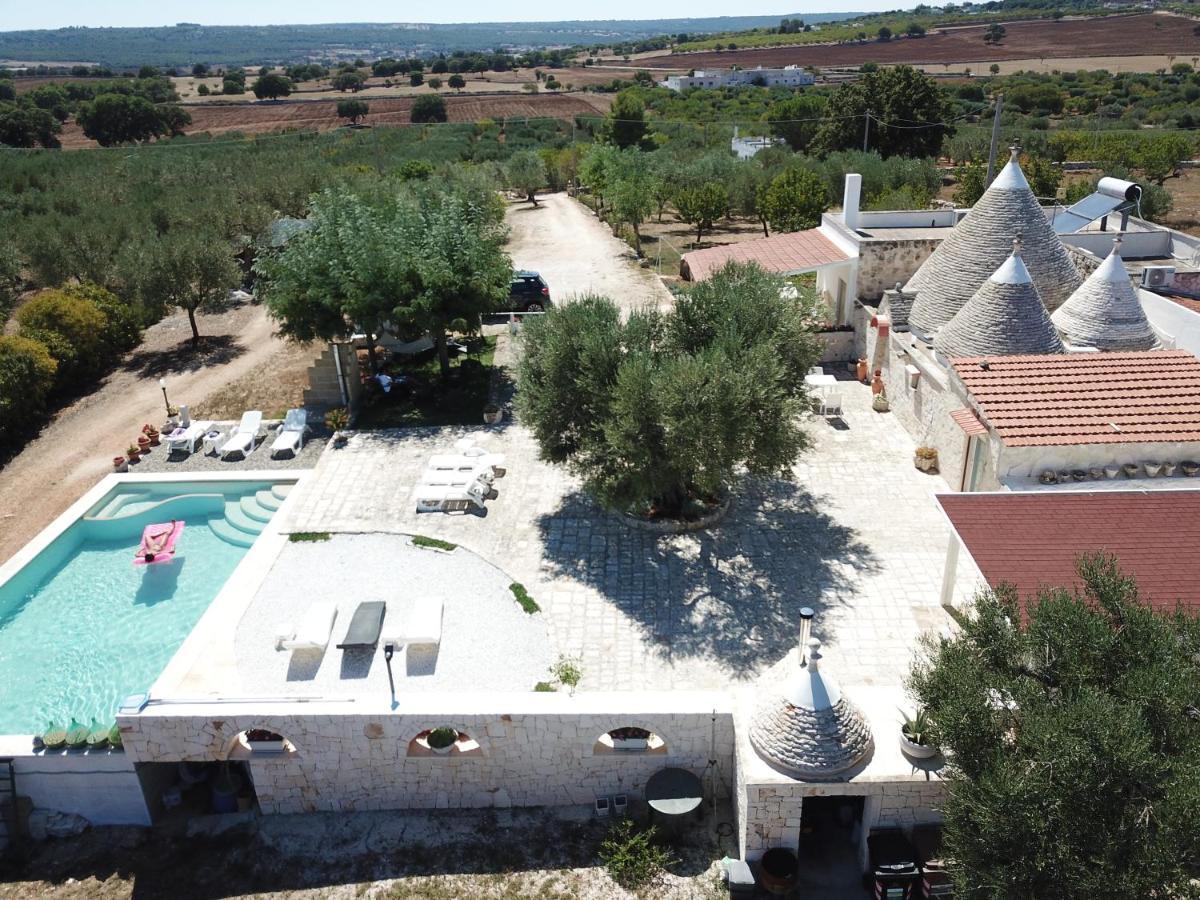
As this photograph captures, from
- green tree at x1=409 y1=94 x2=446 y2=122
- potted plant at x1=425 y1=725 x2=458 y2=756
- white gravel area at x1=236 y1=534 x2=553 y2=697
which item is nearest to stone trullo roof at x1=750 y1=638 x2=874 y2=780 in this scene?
white gravel area at x1=236 y1=534 x2=553 y2=697

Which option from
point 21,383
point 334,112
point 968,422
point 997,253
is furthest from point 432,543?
point 334,112

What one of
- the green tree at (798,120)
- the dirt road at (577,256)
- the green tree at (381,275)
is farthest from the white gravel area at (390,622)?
the green tree at (798,120)

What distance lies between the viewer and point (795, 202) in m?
40.8

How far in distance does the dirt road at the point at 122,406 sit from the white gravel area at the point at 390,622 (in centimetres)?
739

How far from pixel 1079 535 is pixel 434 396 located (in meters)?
17.5

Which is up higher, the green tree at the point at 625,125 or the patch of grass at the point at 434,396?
the green tree at the point at 625,125

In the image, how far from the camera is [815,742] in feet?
36.5

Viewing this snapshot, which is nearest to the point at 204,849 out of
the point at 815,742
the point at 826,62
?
the point at 815,742

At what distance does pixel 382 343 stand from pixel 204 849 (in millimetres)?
19074

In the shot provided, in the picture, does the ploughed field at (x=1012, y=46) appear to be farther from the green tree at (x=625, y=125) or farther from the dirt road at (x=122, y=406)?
the dirt road at (x=122, y=406)

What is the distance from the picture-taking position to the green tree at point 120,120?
311 feet

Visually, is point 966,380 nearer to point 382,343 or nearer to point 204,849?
point 204,849

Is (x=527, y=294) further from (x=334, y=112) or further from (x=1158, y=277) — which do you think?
(x=334, y=112)

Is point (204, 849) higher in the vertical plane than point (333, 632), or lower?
lower
